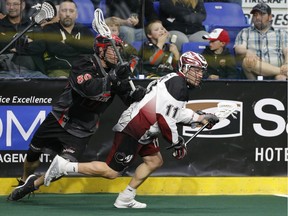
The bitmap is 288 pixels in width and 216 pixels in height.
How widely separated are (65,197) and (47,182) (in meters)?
0.86

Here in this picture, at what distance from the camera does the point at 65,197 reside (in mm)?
8852

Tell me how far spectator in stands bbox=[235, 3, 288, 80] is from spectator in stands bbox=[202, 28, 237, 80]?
0.41ft

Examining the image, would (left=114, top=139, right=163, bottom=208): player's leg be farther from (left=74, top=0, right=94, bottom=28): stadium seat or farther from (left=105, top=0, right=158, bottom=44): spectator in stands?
(left=74, top=0, right=94, bottom=28): stadium seat

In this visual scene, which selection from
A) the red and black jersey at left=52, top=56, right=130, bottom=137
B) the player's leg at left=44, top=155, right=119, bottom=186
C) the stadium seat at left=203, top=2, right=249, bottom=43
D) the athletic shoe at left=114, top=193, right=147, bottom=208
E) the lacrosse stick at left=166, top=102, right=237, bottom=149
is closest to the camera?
the player's leg at left=44, top=155, right=119, bottom=186

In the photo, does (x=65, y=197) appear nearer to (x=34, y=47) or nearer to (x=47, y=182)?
(x=47, y=182)

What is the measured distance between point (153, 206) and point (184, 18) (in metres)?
2.18

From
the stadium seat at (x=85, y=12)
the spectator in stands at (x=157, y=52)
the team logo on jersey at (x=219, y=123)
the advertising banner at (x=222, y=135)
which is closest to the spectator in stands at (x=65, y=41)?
the stadium seat at (x=85, y=12)

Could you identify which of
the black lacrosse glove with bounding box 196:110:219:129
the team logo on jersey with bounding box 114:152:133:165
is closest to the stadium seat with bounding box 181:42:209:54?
the black lacrosse glove with bounding box 196:110:219:129

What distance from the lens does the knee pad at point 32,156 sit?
8.59 meters

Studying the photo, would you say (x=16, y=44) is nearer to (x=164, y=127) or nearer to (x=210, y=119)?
(x=164, y=127)

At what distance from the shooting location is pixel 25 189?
834 centimetres

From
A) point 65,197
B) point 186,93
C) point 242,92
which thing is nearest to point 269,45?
point 242,92

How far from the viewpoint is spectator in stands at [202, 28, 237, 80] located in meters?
9.55

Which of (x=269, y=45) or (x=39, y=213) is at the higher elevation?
(x=269, y=45)
